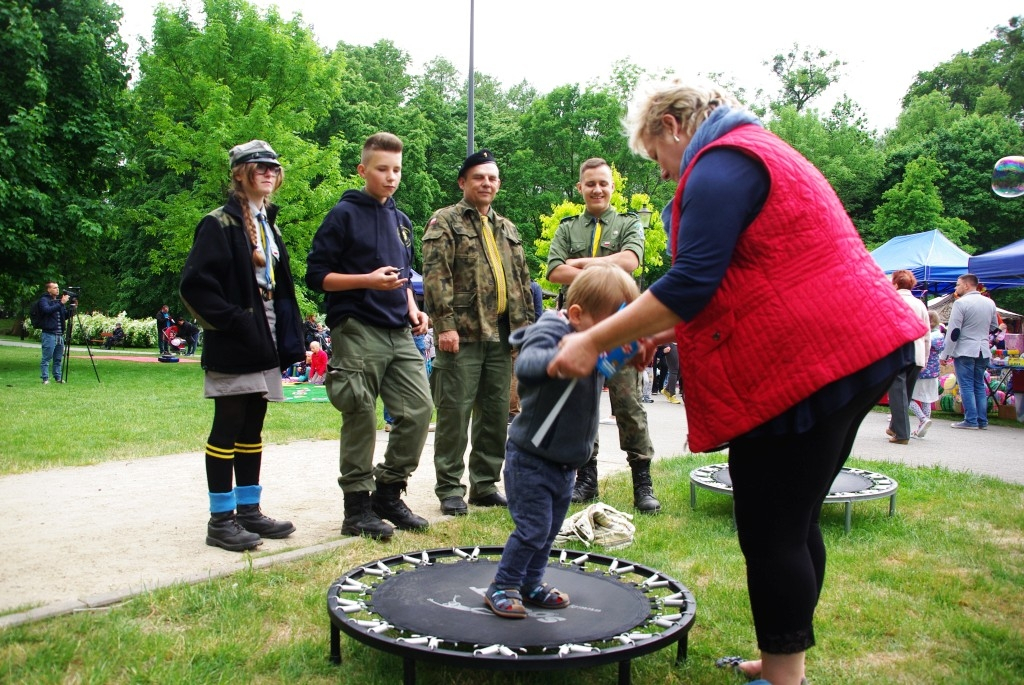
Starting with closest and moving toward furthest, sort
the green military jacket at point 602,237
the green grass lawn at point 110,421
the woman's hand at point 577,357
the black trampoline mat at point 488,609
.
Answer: the woman's hand at point 577,357 → the black trampoline mat at point 488,609 → the green military jacket at point 602,237 → the green grass lawn at point 110,421

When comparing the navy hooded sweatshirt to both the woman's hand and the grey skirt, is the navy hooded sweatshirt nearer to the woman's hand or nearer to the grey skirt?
the grey skirt

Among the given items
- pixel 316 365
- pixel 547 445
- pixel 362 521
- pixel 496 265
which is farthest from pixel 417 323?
pixel 316 365

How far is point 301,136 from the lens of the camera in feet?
109

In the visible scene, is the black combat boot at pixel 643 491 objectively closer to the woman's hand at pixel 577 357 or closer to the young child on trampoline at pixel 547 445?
the young child on trampoline at pixel 547 445

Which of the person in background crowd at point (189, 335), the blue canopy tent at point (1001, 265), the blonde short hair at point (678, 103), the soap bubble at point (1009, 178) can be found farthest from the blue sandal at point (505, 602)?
the person in background crowd at point (189, 335)

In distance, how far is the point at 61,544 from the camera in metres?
4.31

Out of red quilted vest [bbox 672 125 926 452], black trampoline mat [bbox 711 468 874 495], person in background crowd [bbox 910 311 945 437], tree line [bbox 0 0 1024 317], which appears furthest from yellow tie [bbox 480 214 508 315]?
tree line [bbox 0 0 1024 317]

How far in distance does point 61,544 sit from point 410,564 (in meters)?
2.03

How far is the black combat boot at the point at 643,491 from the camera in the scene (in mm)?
5512

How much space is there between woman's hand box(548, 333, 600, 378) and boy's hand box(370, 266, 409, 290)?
225 cm

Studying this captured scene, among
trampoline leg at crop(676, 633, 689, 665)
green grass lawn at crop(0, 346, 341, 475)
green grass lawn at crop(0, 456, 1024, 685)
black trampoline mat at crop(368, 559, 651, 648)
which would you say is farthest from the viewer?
green grass lawn at crop(0, 346, 341, 475)

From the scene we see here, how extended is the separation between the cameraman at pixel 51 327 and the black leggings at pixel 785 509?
52.0 ft

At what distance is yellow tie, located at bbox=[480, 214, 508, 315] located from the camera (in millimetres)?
5469

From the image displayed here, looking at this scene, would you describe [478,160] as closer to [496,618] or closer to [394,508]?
[394,508]
